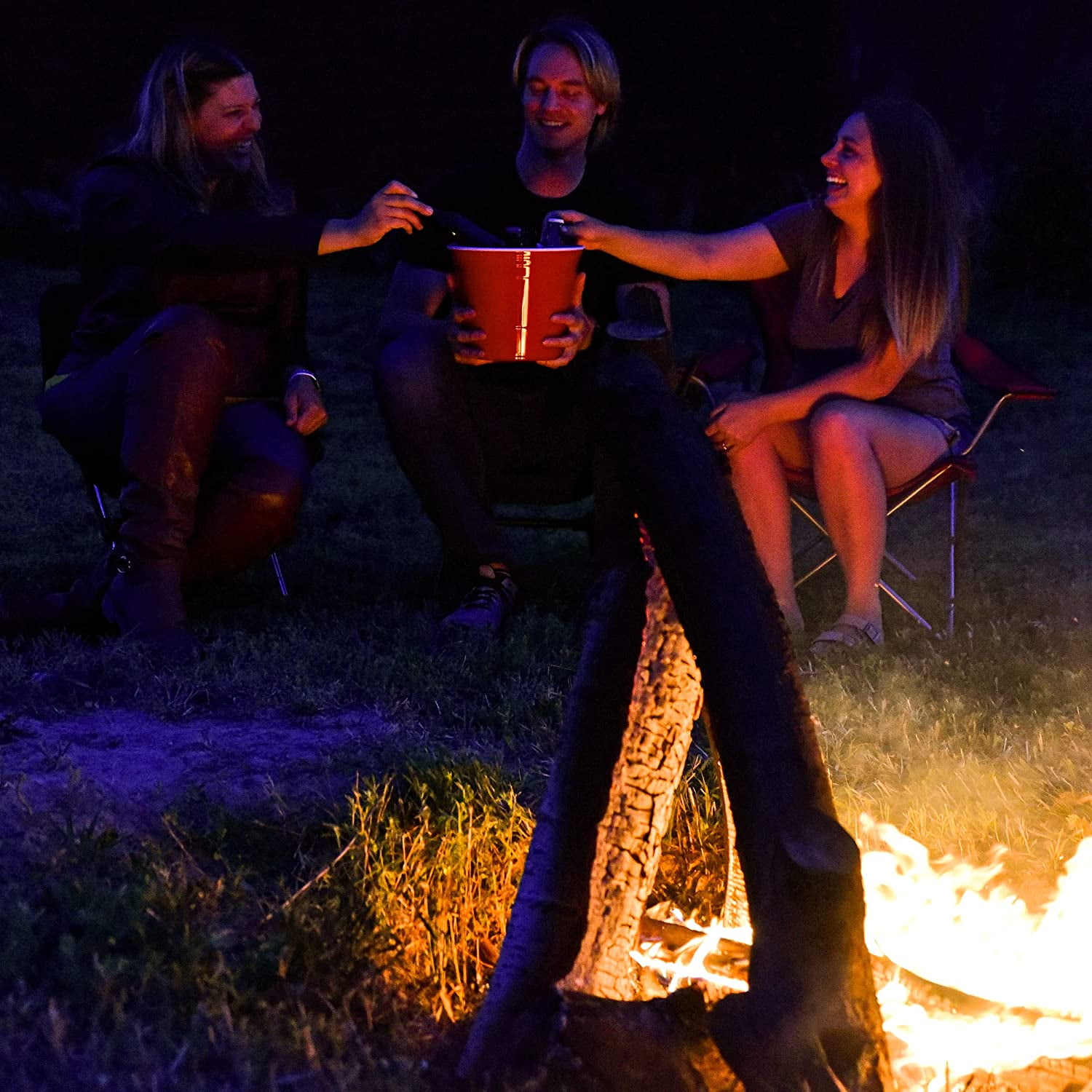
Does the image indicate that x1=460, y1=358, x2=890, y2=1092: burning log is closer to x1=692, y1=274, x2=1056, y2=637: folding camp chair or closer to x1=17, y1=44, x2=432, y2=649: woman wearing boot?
x1=17, y1=44, x2=432, y2=649: woman wearing boot

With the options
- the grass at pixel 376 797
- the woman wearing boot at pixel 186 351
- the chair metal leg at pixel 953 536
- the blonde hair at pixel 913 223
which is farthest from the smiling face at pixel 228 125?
the chair metal leg at pixel 953 536

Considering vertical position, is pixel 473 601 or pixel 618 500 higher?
pixel 618 500

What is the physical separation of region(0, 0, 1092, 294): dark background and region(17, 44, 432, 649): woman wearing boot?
667cm

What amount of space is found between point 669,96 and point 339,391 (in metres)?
4.04

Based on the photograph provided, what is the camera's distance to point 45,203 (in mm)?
10758

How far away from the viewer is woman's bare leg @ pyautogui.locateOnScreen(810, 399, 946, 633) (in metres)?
3.80

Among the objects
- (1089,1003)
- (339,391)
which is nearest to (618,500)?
(1089,1003)

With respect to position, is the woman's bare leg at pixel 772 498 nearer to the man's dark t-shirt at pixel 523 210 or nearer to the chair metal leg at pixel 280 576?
the man's dark t-shirt at pixel 523 210

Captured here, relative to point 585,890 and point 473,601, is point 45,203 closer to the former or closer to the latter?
point 473,601

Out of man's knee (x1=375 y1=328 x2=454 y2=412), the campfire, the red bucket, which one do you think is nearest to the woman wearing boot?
man's knee (x1=375 y1=328 x2=454 y2=412)

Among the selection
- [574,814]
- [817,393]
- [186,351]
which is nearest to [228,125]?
[186,351]

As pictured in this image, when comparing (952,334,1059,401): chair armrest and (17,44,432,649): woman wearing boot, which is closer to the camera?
(17,44,432,649): woman wearing boot

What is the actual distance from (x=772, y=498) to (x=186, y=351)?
5.17 feet

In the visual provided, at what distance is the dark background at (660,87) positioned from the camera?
9.91 m
